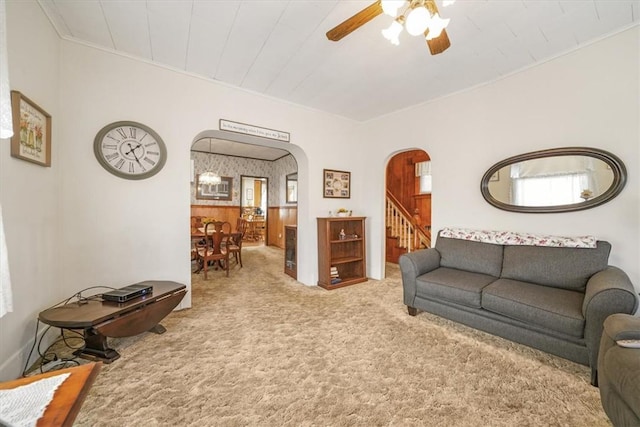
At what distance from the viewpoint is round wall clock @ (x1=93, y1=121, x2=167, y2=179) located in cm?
247

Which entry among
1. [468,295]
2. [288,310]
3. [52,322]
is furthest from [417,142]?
[52,322]

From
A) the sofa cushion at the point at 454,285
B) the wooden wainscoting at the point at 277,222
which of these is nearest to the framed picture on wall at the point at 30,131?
the sofa cushion at the point at 454,285

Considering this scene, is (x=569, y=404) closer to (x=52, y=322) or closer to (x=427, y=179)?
(x=52, y=322)

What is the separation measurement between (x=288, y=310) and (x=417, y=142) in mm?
2818

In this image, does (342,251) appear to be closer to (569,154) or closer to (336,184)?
(336,184)

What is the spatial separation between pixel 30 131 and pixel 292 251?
128 inches

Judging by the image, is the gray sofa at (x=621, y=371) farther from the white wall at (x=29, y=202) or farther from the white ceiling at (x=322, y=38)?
the white wall at (x=29, y=202)

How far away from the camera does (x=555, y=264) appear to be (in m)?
2.29

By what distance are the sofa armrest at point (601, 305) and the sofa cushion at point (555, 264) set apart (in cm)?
39

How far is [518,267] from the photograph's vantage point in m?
2.47

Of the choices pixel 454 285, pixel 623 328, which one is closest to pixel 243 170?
pixel 454 285

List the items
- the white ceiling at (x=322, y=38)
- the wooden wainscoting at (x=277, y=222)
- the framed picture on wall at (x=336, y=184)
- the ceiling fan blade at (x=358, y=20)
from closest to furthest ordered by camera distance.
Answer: the ceiling fan blade at (x=358, y=20) → the white ceiling at (x=322, y=38) → the framed picture on wall at (x=336, y=184) → the wooden wainscoting at (x=277, y=222)

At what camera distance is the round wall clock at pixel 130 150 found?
8.09 feet

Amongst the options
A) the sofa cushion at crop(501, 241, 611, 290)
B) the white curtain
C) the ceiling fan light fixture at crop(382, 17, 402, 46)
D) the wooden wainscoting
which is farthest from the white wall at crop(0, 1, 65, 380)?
the wooden wainscoting
